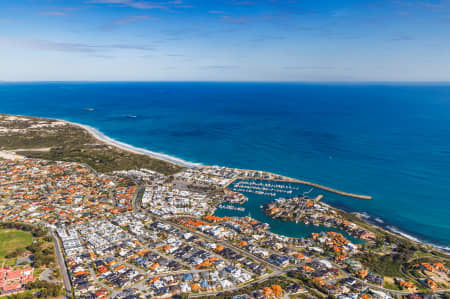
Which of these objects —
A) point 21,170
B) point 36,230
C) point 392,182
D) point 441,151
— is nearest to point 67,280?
point 36,230

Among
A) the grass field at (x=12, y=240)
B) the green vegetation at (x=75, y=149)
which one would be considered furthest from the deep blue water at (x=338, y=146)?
the grass field at (x=12, y=240)

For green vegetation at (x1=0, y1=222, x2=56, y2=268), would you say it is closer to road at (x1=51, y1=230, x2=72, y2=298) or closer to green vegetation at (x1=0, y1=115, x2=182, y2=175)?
road at (x1=51, y1=230, x2=72, y2=298)

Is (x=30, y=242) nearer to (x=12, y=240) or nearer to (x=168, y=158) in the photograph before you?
(x=12, y=240)

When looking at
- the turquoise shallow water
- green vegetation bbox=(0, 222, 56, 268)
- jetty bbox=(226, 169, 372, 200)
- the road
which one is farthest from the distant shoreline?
the road

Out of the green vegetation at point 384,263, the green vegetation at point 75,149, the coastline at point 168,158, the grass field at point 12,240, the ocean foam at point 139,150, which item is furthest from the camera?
the ocean foam at point 139,150

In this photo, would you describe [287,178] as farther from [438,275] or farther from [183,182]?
[438,275]

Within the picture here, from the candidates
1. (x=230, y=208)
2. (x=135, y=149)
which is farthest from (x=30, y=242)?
(x=135, y=149)

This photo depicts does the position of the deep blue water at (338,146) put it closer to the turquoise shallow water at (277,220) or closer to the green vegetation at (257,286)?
the turquoise shallow water at (277,220)
